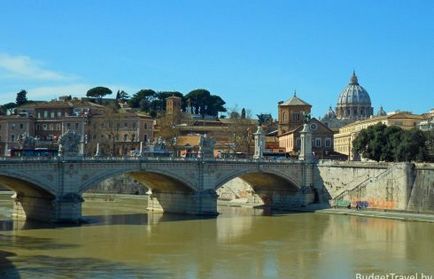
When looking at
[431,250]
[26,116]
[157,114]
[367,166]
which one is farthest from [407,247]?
[157,114]

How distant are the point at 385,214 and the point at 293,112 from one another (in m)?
42.0

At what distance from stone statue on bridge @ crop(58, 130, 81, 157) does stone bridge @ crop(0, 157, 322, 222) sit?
0.80 metres

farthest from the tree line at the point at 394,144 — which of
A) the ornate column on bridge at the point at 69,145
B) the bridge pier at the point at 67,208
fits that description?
the bridge pier at the point at 67,208

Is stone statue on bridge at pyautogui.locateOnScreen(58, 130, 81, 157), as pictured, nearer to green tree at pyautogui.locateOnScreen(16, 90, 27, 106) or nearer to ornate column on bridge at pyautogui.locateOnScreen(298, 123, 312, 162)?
ornate column on bridge at pyautogui.locateOnScreen(298, 123, 312, 162)

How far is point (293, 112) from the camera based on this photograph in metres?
90.1

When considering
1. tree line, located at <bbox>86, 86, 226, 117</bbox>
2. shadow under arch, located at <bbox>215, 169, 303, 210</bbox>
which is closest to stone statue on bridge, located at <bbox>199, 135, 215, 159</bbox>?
shadow under arch, located at <bbox>215, 169, 303, 210</bbox>

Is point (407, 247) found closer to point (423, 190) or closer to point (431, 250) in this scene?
point (431, 250)

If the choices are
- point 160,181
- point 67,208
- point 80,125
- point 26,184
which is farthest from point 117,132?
point 67,208

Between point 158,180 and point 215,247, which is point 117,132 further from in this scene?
point 215,247

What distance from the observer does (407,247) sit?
115 ft

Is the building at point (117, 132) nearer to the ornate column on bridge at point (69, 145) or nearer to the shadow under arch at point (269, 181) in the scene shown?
the shadow under arch at point (269, 181)

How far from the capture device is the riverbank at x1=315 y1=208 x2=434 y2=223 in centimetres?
4647

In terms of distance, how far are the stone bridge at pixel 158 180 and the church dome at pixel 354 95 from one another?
90819 mm

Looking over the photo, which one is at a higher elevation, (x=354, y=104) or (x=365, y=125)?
(x=354, y=104)
